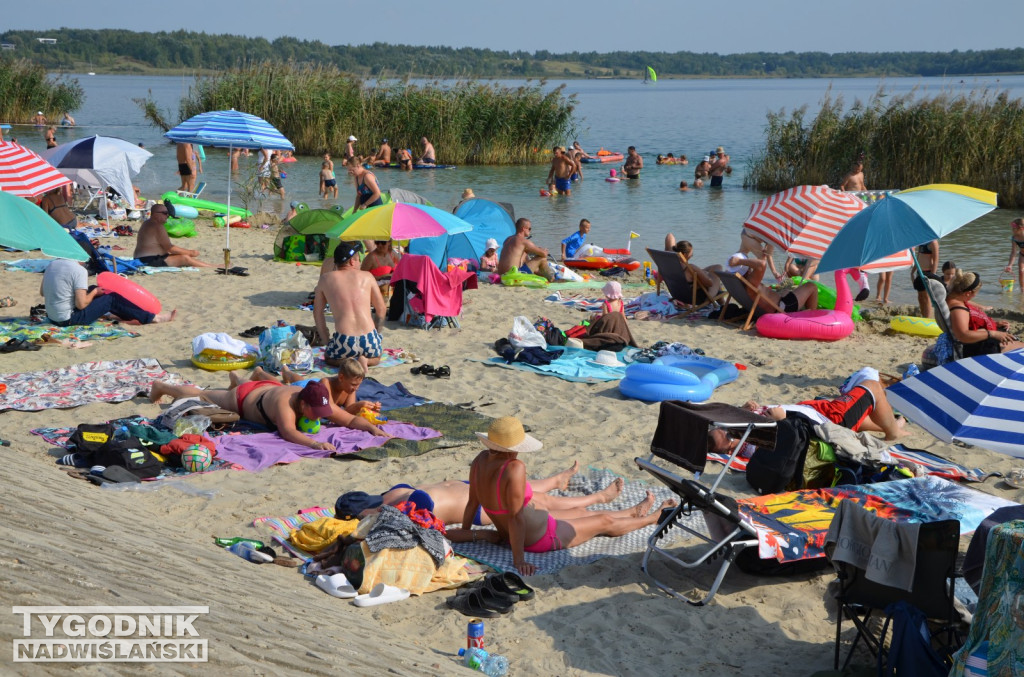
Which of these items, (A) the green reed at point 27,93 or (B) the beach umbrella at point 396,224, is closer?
(B) the beach umbrella at point 396,224

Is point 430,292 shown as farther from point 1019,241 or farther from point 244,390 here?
point 1019,241

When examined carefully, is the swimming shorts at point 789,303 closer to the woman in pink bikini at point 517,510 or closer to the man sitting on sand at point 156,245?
the woman in pink bikini at point 517,510

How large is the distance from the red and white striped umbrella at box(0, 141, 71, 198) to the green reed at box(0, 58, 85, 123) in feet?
69.6

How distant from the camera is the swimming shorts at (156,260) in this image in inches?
477

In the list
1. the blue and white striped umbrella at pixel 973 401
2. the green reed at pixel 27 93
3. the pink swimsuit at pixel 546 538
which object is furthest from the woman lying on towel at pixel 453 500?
the green reed at pixel 27 93

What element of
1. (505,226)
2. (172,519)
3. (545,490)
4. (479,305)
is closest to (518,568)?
(545,490)

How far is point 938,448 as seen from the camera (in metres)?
6.53

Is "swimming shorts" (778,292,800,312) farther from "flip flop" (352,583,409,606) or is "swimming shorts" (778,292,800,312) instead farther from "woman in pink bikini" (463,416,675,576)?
"flip flop" (352,583,409,606)

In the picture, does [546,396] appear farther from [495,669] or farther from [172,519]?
[495,669]

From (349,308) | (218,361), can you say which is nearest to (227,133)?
(218,361)

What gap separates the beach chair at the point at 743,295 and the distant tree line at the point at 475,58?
214 ft

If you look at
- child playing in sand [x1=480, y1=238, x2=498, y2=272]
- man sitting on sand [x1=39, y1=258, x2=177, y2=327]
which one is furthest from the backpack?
child playing in sand [x1=480, y1=238, x2=498, y2=272]

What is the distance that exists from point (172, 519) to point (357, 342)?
318 cm

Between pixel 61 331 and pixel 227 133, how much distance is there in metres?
3.61
